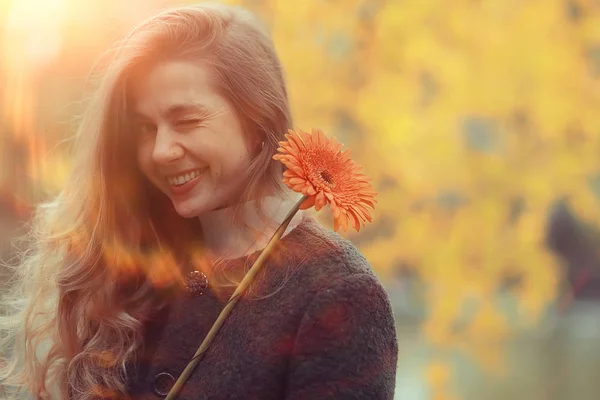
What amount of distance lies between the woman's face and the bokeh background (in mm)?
1275

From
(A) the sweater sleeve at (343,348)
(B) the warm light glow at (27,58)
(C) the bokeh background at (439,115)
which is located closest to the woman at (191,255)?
(A) the sweater sleeve at (343,348)

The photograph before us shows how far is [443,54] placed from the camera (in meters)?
2.88

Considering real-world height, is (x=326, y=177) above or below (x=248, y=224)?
above

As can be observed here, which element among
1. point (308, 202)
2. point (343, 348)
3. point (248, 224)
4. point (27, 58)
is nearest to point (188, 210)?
point (248, 224)

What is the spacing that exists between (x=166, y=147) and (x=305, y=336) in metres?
0.44

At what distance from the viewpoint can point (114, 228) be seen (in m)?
1.70

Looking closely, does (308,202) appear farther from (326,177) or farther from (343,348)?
(343,348)

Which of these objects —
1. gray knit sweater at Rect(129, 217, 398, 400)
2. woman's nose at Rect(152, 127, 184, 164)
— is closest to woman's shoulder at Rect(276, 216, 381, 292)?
gray knit sweater at Rect(129, 217, 398, 400)

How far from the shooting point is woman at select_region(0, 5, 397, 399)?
1.34 meters

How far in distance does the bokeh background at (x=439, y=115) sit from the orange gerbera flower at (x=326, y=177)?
143 centimetres

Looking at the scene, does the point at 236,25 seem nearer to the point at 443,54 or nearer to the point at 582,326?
the point at 443,54

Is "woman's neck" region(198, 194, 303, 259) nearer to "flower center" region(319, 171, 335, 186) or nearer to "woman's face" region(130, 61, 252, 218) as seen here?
"woman's face" region(130, 61, 252, 218)

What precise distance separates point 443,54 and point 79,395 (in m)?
1.88

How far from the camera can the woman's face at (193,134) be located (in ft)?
4.72
